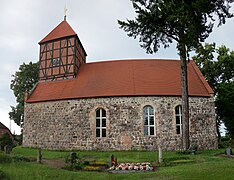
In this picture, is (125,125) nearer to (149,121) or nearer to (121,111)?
(121,111)

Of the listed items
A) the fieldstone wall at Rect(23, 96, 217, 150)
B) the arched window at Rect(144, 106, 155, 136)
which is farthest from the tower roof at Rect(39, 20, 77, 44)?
the arched window at Rect(144, 106, 155, 136)

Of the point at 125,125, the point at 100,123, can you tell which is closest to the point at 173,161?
the point at 125,125

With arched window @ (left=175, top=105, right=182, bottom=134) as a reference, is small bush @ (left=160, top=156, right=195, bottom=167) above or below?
below

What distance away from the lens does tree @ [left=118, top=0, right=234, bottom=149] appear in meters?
13.9

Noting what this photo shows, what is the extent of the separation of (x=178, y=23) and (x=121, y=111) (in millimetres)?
7896

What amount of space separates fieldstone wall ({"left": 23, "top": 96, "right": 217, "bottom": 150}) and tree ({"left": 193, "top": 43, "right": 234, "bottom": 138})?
5.98 meters

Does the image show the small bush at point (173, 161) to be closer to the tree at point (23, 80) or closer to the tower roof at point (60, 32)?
the tower roof at point (60, 32)

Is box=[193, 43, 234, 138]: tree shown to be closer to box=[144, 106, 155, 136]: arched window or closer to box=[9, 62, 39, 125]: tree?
box=[144, 106, 155, 136]: arched window

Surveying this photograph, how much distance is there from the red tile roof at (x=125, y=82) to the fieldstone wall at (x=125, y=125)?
1.92 ft

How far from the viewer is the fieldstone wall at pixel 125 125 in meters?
18.5

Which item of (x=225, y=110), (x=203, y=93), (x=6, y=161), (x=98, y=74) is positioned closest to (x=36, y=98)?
(x=98, y=74)

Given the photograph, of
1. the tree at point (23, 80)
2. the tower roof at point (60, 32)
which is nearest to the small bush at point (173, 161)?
the tower roof at point (60, 32)

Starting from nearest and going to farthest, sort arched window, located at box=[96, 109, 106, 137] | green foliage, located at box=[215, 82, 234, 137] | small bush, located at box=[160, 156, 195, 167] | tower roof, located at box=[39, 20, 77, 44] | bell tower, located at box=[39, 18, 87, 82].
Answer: small bush, located at box=[160, 156, 195, 167] → arched window, located at box=[96, 109, 106, 137] → bell tower, located at box=[39, 18, 87, 82] → tower roof, located at box=[39, 20, 77, 44] → green foliage, located at box=[215, 82, 234, 137]

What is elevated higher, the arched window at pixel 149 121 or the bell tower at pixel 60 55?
the bell tower at pixel 60 55
